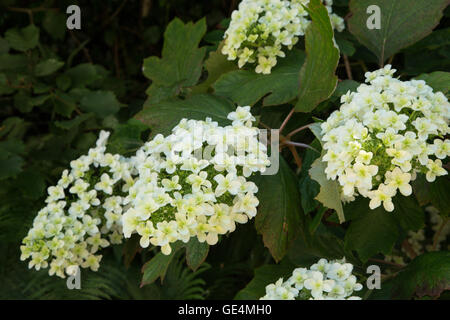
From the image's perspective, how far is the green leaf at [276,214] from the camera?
109 centimetres

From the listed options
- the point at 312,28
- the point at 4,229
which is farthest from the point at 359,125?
the point at 4,229

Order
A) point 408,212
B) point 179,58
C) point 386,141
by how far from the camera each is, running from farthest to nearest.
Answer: point 179,58, point 408,212, point 386,141

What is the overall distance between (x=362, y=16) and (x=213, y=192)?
2.19 ft

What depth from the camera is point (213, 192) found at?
0.97m

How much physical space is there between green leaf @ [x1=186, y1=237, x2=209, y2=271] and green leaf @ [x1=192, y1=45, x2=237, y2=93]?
466mm

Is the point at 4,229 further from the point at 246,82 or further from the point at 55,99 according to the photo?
the point at 246,82

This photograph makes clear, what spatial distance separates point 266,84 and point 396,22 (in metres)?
0.36

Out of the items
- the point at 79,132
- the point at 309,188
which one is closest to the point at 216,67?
the point at 309,188

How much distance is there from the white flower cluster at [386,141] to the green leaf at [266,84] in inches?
9.1

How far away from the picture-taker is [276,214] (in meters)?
1.09

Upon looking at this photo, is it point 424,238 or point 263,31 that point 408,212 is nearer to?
point 263,31

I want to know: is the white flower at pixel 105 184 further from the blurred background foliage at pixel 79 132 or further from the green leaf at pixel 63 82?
the green leaf at pixel 63 82

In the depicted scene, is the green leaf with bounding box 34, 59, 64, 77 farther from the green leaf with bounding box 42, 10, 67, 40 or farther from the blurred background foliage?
the green leaf with bounding box 42, 10, 67, 40

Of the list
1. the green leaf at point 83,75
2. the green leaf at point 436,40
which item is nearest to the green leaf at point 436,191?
the green leaf at point 436,40
